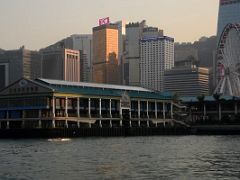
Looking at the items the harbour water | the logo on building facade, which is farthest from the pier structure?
the harbour water

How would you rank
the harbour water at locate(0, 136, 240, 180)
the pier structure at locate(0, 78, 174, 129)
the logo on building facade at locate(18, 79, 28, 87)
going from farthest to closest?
1. the logo on building facade at locate(18, 79, 28, 87)
2. the pier structure at locate(0, 78, 174, 129)
3. the harbour water at locate(0, 136, 240, 180)

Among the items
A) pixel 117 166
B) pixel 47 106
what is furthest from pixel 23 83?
pixel 117 166

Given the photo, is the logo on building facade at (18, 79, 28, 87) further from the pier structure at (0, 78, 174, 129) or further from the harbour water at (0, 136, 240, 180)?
the harbour water at (0, 136, 240, 180)

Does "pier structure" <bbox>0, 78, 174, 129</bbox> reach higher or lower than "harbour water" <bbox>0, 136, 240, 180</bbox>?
higher

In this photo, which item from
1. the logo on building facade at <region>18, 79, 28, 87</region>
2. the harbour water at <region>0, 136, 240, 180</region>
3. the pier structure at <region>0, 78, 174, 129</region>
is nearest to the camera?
the harbour water at <region>0, 136, 240, 180</region>

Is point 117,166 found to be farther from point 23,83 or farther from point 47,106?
point 23,83

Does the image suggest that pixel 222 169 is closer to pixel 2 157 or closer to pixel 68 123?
pixel 2 157

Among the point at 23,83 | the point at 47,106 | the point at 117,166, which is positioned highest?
the point at 23,83

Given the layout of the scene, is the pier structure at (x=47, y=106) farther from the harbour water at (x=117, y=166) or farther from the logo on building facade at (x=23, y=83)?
the harbour water at (x=117, y=166)

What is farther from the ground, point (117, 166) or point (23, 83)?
point (23, 83)

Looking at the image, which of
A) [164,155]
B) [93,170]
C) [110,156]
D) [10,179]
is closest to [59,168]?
[93,170]

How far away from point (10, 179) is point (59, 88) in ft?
428

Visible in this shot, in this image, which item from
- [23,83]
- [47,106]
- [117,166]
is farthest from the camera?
[23,83]

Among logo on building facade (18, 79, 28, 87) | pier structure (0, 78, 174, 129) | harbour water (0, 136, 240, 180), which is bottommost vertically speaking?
harbour water (0, 136, 240, 180)
